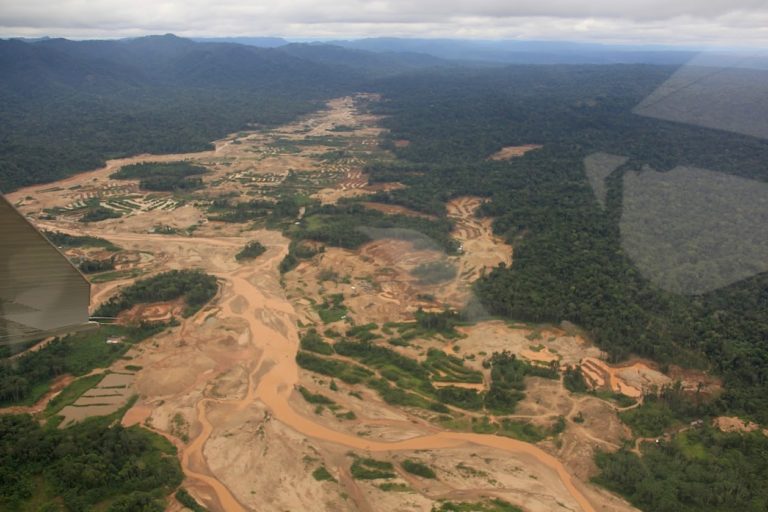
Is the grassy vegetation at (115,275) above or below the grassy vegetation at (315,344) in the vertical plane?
above

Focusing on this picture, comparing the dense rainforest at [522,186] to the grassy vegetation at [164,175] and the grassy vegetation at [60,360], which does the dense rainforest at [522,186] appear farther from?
the grassy vegetation at [164,175]

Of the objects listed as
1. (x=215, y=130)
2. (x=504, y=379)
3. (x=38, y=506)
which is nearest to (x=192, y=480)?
(x=38, y=506)

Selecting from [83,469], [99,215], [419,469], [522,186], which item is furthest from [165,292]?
[522,186]

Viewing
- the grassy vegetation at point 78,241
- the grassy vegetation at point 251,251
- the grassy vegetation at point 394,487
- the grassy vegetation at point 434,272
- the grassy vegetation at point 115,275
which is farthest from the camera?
the grassy vegetation at point 78,241

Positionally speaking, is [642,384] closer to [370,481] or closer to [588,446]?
[588,446]

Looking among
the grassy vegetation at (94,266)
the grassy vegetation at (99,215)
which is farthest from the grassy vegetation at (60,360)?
the grassy vegetation at (99,215)

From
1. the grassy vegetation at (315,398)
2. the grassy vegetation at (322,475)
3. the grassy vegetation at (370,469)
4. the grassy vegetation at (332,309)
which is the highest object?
the grassy vegetation at (332,309)
